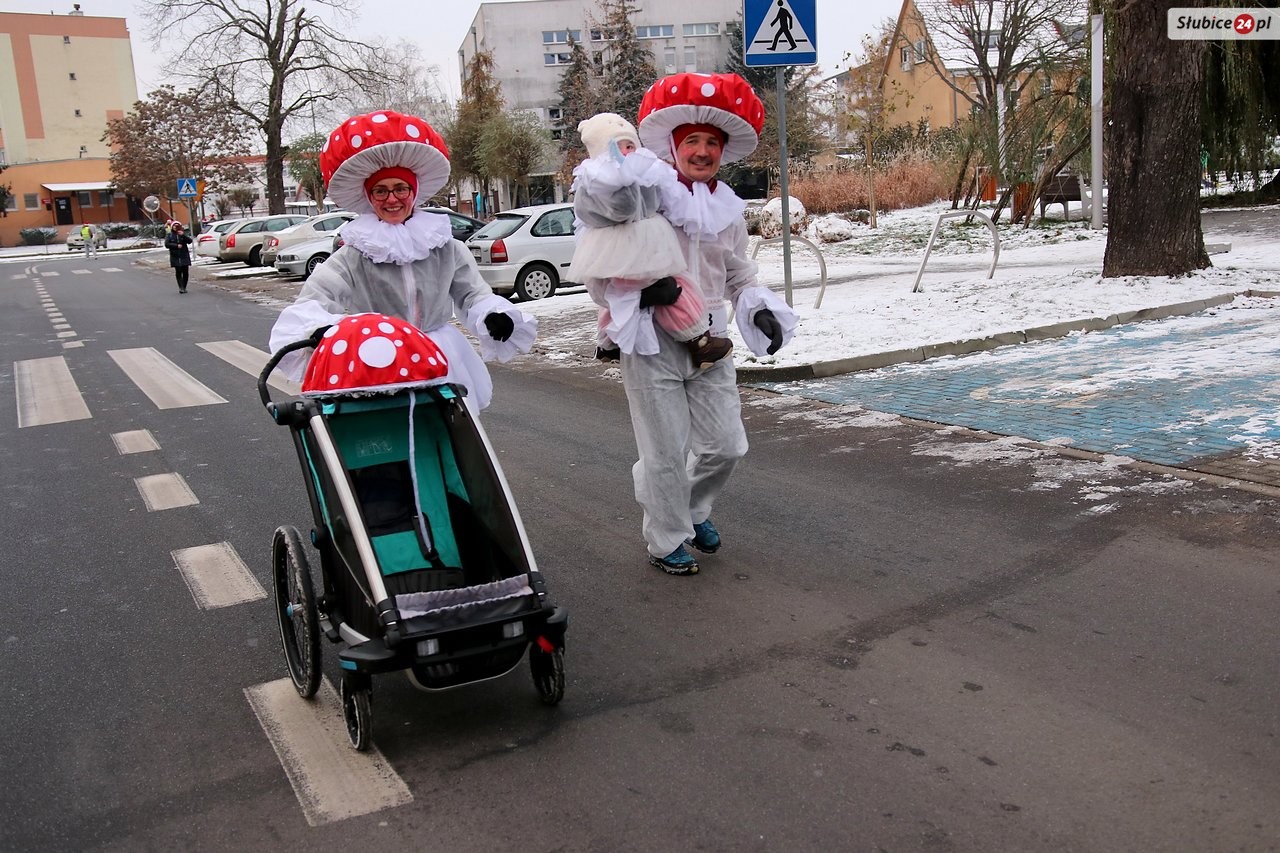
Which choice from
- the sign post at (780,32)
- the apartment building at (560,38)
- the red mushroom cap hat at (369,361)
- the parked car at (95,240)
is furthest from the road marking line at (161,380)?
the apartment building at (560,38)

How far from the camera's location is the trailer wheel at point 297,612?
11.9 feet

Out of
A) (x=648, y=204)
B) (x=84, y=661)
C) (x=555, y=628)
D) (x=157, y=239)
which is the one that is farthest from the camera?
(x=157, y=239)

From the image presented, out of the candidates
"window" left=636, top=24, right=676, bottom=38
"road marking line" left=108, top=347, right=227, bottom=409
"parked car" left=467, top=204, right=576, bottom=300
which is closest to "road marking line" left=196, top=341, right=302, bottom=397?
"road marking line" left=108, top=347, right=227, bottom=409

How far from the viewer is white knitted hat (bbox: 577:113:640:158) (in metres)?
6.16

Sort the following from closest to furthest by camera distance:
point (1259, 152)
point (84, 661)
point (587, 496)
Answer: point (84, 661) → point (587, 496) → point (1259, 152)

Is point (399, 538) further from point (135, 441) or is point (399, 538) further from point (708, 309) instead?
point (135, 441)

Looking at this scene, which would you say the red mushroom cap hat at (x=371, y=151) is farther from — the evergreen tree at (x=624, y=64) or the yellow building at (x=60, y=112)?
the yellow building at (x=60, y=112)

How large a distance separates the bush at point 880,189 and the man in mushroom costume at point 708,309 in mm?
24395

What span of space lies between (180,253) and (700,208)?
23629 millimetres

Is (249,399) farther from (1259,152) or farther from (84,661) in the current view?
(1259,152)

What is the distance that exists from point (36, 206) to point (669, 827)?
90.8m

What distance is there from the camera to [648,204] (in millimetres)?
4488

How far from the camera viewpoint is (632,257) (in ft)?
14.6

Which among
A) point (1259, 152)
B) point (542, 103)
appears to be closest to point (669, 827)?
point (1259, 152)
